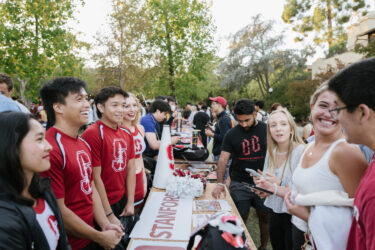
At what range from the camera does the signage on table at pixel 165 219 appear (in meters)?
1.90

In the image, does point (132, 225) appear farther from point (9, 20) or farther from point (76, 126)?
point (9, 20)

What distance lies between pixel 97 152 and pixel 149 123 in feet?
5.53

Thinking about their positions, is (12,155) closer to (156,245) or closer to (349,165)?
(156,245)

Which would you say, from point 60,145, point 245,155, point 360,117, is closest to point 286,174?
point 245,155

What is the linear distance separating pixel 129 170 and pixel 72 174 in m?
0.82

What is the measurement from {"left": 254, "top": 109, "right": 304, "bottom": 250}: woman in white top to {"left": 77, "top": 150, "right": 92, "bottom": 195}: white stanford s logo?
163 cm

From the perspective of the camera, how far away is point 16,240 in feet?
3.39

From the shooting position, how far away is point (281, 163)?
2.51 m

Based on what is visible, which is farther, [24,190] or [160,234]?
[160,234]

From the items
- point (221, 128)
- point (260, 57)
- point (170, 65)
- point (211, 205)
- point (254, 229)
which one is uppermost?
point (260, 57)

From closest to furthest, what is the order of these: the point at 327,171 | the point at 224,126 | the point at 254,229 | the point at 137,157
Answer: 1. the point at 327,171
2. the point at 137,157
3. the point at 254,229
4. the point at 224,126

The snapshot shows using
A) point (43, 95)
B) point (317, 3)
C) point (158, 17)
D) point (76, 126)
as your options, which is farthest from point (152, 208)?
point (317, 3)

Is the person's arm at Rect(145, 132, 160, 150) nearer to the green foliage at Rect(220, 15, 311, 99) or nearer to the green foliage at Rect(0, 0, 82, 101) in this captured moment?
the green foliage at Rect(0, 0, 82, 101)

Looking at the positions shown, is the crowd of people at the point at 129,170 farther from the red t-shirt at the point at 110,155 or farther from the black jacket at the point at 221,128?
the black jacket at the point at 221,128
